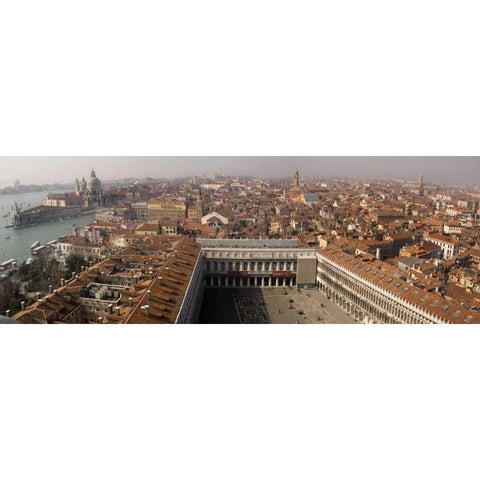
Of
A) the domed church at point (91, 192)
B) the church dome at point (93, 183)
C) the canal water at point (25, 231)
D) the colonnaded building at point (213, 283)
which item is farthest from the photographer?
the domed church at point (91, 192)

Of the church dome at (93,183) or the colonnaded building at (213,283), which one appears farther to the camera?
the church dome at (93,183)

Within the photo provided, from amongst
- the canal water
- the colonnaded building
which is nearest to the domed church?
the canal water

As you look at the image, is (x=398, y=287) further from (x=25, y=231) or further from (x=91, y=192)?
(x=25, y=231)

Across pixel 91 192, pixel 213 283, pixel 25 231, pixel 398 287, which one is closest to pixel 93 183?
pixel 91 192

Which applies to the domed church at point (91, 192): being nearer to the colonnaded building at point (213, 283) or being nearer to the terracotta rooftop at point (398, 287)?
the colonnaded building at point (213, 283)

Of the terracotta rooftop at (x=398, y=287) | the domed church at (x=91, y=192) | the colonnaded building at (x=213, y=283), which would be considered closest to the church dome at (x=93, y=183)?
the domed church at (x=91, y=192)
